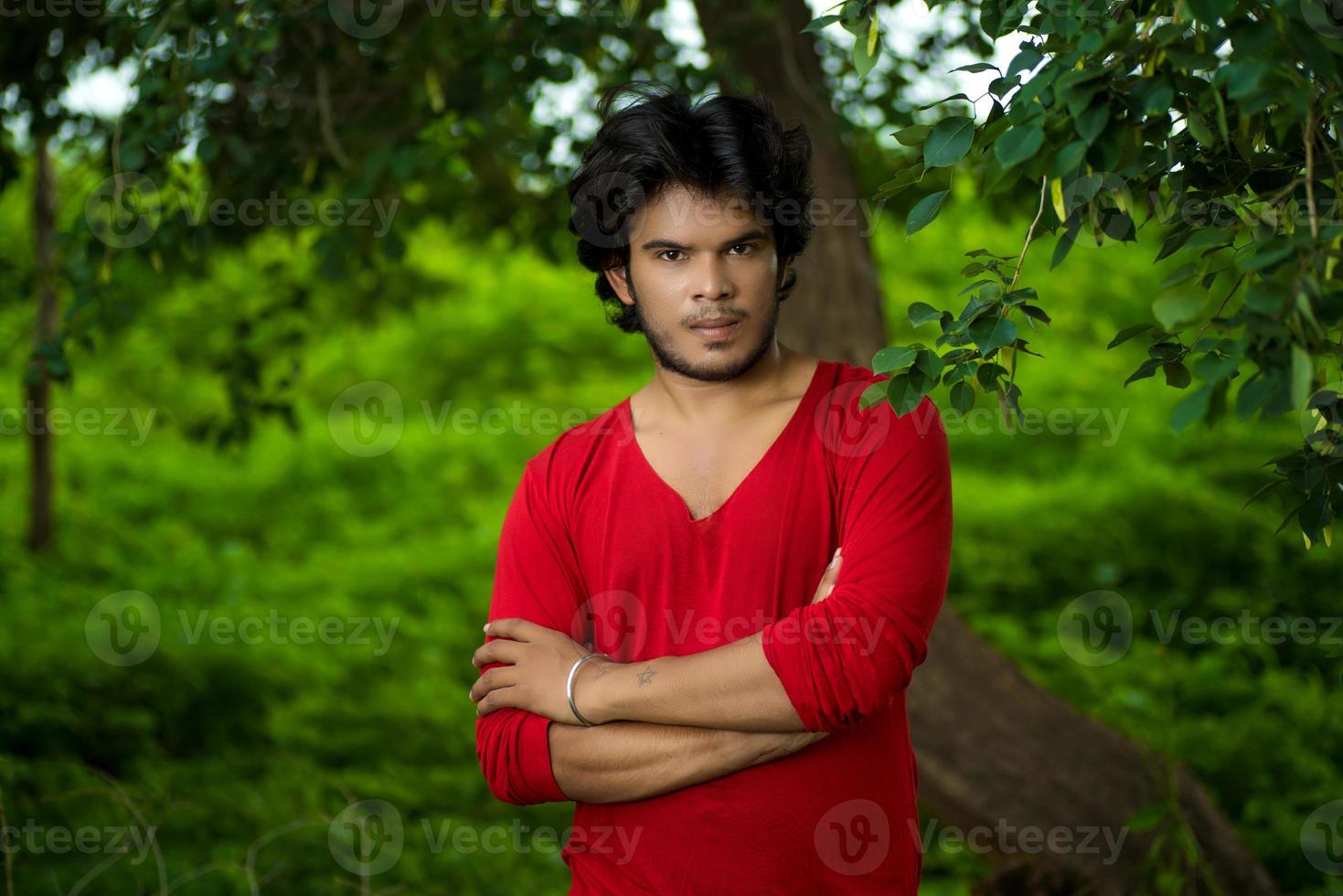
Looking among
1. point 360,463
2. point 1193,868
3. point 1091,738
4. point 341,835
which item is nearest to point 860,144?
point 1091,738

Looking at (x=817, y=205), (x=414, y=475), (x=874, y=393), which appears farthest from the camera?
(x=414, y=475)

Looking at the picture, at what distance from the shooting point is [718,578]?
6.59 ft

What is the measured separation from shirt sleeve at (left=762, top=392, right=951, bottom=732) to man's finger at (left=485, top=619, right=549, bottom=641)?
41 centimetres

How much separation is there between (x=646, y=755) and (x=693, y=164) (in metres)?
0.94

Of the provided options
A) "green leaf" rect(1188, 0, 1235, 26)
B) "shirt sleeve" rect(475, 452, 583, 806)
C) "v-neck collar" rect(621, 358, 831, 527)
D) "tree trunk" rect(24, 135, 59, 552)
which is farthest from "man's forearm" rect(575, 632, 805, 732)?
"tree trunk" rect(24, 135, 59, 552)

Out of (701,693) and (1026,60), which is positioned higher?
(1026,60)

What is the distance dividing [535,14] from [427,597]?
410 cm

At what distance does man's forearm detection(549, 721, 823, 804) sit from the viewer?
1.89 metres

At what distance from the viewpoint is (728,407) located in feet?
6.97

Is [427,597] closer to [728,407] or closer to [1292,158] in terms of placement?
[728,407]

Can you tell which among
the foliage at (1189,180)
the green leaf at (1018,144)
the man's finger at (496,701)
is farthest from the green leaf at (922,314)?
the man's finger at (496,701)

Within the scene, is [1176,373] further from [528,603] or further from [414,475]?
[414,475]

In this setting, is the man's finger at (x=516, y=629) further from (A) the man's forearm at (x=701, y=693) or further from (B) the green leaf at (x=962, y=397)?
(B) the green leaf at (x=962, y=397)

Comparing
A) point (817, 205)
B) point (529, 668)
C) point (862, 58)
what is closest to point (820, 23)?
point (862, 58)
